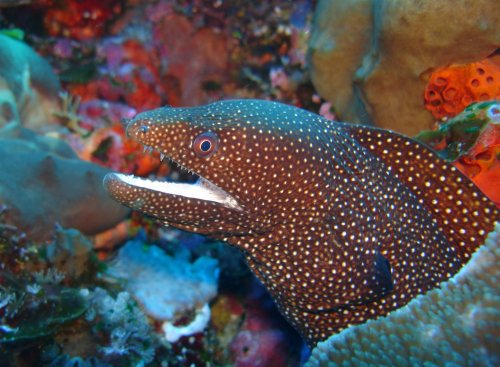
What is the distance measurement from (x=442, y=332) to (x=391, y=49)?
8.99ft

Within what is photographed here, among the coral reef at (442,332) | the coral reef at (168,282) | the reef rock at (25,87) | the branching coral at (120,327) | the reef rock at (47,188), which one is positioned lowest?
the coral reef at (168,282)

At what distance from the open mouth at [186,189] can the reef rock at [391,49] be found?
2334 millimetres

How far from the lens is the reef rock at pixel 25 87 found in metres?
5.16

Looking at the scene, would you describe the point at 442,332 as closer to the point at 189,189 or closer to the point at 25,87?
the point at 189,189

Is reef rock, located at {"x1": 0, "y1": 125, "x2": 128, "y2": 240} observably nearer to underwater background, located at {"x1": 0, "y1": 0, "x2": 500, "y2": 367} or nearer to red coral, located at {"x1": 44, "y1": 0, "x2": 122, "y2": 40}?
underwater background, located at {"x1": 0, "y1": 0, "x2": 500, "y2": 367}

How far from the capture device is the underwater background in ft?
9.69

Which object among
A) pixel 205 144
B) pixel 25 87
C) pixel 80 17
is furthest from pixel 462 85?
pixel 80 17

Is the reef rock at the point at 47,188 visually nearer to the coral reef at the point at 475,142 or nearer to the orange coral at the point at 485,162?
the coral reef at the point at 475,142

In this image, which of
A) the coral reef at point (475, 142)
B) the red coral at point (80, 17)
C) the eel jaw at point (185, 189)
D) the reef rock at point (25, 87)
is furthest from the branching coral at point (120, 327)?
the red coral at point (80, 17)

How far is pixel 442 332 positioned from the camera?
2.27 metres

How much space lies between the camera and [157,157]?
240 inches

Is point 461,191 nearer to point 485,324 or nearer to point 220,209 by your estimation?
point 485,324

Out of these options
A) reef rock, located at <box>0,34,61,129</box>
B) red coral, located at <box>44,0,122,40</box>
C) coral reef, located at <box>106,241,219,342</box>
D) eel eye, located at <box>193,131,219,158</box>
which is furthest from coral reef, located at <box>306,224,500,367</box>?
red coral, located at <box>44,0,122,40</box>

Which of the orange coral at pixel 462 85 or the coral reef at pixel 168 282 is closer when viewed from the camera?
the orange coral at pixel 462 85
